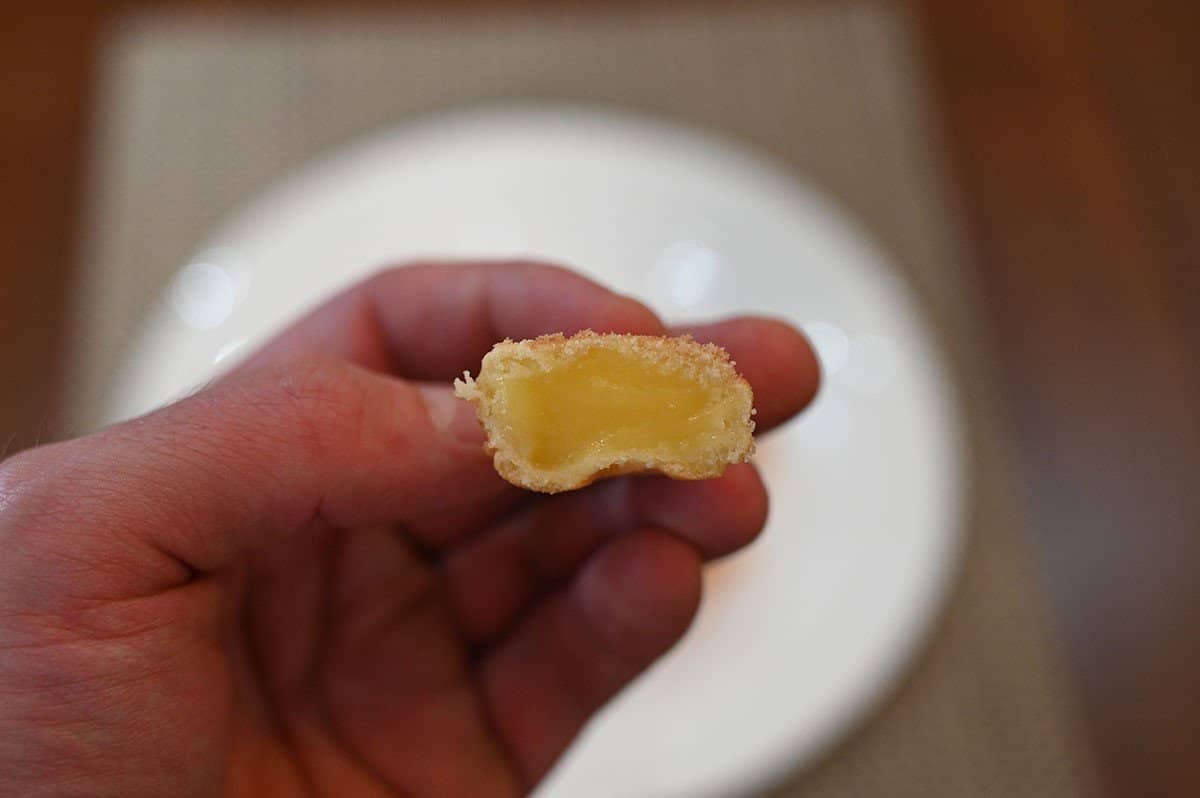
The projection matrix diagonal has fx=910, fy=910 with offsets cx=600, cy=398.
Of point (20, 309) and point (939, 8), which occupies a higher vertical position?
point (939, 8)

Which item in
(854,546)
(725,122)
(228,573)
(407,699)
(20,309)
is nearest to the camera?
(228,573)

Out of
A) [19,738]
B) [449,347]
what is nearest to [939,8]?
[449,347]

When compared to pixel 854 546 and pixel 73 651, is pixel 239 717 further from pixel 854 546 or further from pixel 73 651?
pixel 854 546

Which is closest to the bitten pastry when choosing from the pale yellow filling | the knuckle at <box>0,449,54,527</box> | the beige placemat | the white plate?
the pale yellow filling

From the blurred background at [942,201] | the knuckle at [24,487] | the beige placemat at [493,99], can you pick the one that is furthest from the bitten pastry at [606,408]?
the beige placemat at [493,99]

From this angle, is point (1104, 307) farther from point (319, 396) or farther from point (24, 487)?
point (24, 487)

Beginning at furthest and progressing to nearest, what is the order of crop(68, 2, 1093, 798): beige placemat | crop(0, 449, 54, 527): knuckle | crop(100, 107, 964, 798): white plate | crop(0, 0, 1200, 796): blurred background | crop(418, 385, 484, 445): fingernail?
crop(68, 2, 1093, 798): beige placemat
crop(0, 0, 1200, 796): blurred background
crop(100, 107, 964, 798): white plate
crop(418, 385, 484, 445): fingernail
crop(0, 449, 54, 527): knuckle

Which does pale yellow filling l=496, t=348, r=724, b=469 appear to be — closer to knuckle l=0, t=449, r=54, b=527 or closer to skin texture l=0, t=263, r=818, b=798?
skin texture l=0, t=263, r=818, b=798

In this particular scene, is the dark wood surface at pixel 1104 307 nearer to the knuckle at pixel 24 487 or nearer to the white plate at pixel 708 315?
the white plate at pixel 708 315
